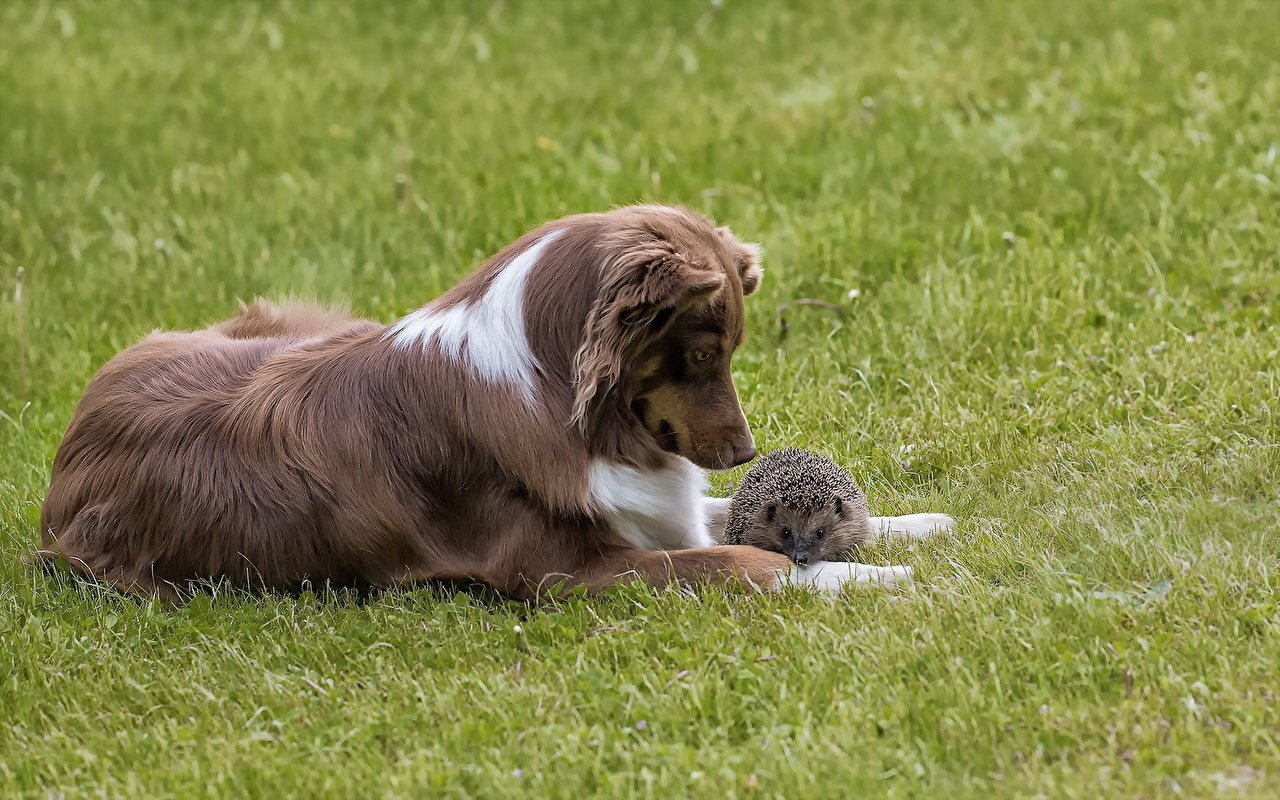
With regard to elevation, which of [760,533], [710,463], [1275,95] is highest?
[1275,95]

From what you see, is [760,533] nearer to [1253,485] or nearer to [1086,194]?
[1253,485]

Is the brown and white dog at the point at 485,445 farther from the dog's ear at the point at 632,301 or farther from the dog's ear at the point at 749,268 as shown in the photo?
the dog's ear at the point at 749,268

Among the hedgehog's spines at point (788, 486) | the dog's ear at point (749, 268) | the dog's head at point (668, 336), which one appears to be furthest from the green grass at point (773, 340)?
the dog's ear at point (749, 268)

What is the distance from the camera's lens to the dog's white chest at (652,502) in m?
4.67

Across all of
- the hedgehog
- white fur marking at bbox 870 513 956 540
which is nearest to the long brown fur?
the hedgehog

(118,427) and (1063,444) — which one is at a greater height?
(118,427)

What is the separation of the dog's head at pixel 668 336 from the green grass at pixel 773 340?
62cm

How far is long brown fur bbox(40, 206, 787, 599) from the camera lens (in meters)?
4.59

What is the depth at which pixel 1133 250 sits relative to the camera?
7.07 meters

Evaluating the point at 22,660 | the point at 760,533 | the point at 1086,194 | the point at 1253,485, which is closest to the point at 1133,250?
the point at 1086,194

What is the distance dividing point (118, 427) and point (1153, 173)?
5.63 m

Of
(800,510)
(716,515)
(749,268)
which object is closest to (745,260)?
(749,268)

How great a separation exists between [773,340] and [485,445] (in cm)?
271

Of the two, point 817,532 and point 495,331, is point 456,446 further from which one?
point 817,532
